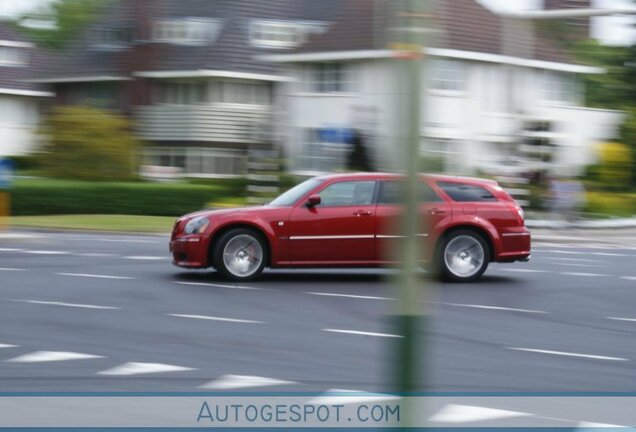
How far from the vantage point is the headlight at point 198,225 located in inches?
647

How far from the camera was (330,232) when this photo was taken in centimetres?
1652

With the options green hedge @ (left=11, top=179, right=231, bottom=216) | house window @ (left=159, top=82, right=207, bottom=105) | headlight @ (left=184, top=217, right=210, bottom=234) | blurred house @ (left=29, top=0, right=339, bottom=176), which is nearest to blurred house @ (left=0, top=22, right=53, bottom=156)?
blurred house @ (left=29, top=0, right=339, bottom=176)

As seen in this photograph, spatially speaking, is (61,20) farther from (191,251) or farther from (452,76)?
(191,251)

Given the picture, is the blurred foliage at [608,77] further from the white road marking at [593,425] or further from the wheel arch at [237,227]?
the white road marking at [593,425]

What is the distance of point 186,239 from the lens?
16578mm

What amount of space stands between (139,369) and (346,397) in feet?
6.32

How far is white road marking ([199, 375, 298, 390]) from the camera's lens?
894 cm

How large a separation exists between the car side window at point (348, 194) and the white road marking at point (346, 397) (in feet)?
26.5

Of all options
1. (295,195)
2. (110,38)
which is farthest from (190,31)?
(295,195)

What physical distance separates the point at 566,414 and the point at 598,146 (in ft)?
131

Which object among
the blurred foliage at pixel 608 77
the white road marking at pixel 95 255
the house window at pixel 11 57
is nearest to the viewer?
the white road marking at pixel 95 255

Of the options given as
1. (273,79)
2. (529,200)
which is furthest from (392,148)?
(273,79)

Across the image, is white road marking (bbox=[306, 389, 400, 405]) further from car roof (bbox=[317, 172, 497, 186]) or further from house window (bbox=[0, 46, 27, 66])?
house window (bbox=[0, 46, 27, 66])

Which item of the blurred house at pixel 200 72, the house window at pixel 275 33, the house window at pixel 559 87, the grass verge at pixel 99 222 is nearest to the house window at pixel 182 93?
the blurred house at pixel 200 72
